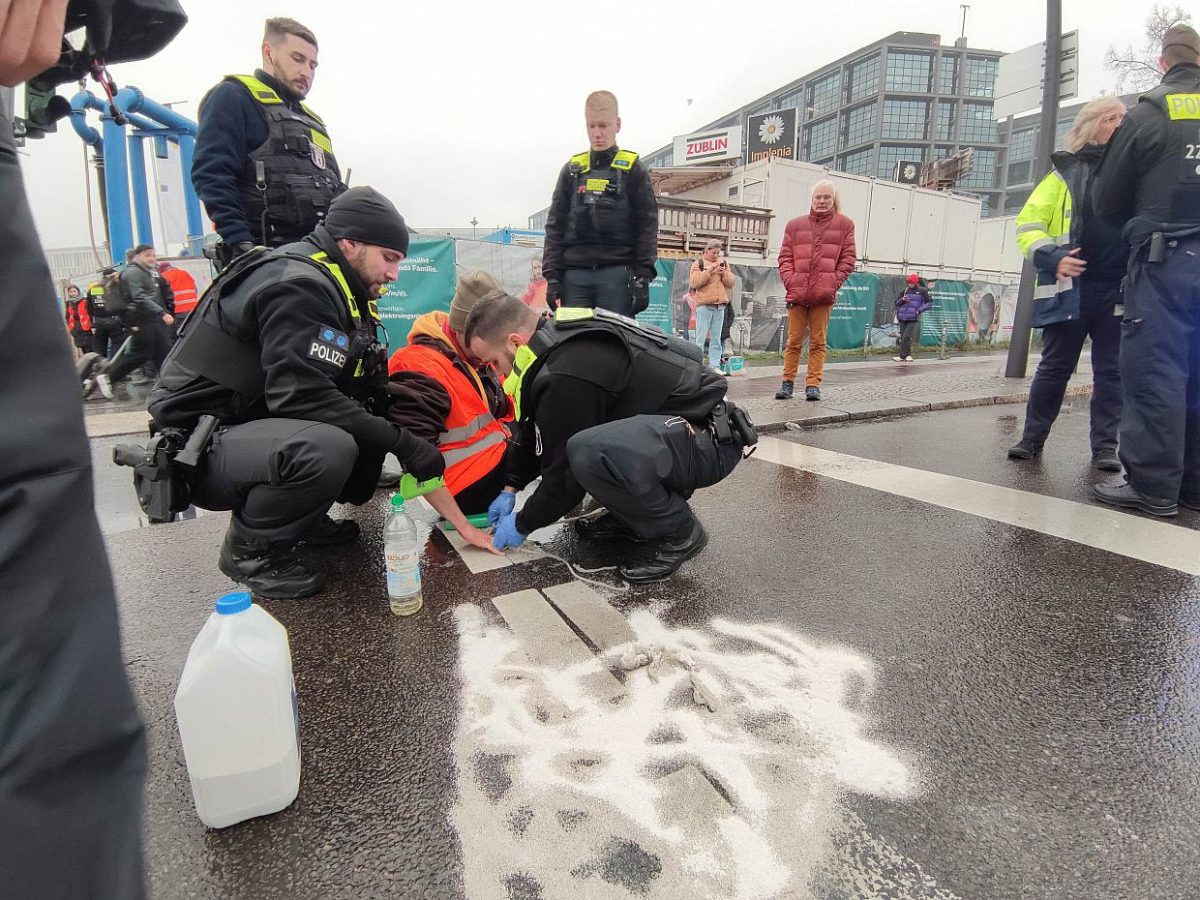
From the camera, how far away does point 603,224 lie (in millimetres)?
4230

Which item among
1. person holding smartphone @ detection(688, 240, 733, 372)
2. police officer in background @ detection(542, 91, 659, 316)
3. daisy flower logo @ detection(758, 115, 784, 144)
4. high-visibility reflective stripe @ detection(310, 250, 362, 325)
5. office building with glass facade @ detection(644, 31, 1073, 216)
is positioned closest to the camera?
high-visibility reflective stripe @ detection(310, 250, 362, 325)

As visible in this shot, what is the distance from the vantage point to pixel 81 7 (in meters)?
1.04

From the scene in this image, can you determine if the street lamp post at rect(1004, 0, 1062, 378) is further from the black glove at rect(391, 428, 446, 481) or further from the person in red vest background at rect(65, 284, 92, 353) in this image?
the person in red vest background at rect(65, 284, 92, 353)

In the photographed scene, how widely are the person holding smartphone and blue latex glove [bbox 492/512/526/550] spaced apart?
6208mm

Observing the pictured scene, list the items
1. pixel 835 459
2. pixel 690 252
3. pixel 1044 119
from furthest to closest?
pixel 690 252, pixel 1044 119, pixel 835 459

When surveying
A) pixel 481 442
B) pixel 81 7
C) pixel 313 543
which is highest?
pixel 81 7

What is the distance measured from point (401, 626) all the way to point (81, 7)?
5.43 feet

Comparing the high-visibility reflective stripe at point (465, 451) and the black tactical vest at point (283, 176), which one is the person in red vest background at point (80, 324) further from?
the high-visibility reflective stripe at point (465, 451)

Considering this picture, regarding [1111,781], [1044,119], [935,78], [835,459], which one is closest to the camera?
[1111,781]

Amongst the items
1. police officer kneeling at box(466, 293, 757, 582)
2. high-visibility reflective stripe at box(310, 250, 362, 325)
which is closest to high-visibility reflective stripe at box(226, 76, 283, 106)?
high-visibility reflective stripe at box(310, 250, 362, 325)

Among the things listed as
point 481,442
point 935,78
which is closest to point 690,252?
point 481,442

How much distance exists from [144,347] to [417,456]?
7.33 m

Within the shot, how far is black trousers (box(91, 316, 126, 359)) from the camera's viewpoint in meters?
8.15

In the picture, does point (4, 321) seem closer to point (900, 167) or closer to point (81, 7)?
point (81, 7)
